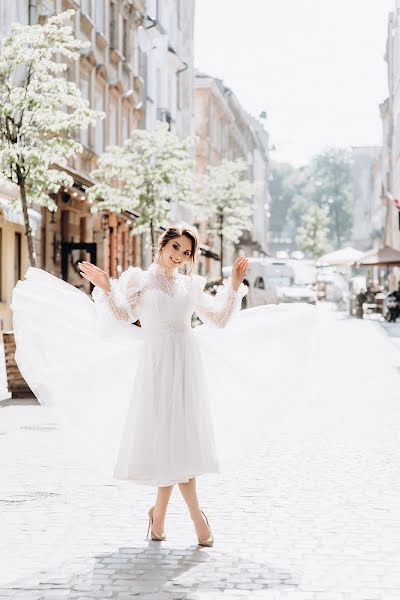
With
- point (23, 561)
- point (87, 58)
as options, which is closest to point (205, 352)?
point (23, 561)

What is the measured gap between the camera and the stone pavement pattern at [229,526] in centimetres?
521

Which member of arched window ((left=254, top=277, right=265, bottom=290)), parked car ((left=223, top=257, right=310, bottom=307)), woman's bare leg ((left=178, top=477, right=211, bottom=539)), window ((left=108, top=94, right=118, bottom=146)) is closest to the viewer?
woman's bare leg ((left=178, top=477, right=211, bottom=539))

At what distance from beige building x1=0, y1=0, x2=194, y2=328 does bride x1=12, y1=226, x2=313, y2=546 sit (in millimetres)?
15826

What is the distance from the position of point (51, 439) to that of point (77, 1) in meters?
22.1

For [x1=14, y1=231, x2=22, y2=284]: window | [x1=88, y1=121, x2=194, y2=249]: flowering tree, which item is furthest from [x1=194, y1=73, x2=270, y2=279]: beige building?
[x1=14, y1=231, x2=22, y2=284]: window

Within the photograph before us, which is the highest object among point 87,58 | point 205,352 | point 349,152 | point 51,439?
point 349,152

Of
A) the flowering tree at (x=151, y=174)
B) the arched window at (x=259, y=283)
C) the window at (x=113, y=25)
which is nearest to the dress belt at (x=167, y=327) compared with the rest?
the flowering tree at (x=151, y=174)

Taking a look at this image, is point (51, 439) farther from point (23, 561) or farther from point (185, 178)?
point (185, 178)

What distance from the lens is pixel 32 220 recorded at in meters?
25.0

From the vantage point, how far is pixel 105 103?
115 feet

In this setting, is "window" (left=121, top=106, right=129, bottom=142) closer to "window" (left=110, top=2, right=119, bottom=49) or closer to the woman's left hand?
"window" (left=110, top=2, right=119, bottom=49)

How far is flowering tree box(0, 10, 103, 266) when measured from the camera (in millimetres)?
16703

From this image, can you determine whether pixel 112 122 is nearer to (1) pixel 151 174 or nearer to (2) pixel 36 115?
(1) pixel 151 174

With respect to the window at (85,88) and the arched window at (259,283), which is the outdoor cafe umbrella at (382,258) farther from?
the window at (85,88)
